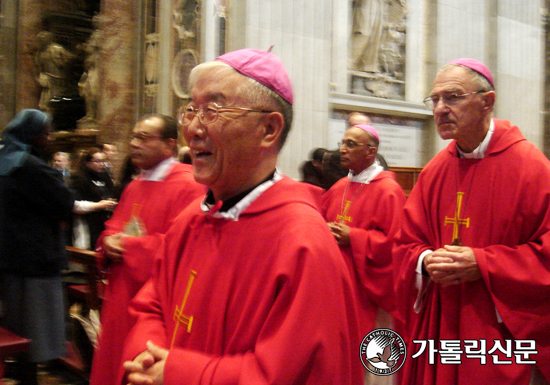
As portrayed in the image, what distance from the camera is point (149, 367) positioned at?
160 centimetres

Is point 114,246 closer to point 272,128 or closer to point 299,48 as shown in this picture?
point 272,128

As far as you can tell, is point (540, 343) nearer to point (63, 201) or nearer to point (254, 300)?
point (254, 300)

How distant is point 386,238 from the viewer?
413 cm

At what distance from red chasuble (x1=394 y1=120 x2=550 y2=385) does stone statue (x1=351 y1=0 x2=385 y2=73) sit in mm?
5381

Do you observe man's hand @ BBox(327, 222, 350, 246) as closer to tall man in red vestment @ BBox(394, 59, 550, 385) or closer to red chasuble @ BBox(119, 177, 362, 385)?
tall man in red vestment @ BBox(394, 59, 550, 385)

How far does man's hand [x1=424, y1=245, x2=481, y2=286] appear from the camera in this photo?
8.47ft

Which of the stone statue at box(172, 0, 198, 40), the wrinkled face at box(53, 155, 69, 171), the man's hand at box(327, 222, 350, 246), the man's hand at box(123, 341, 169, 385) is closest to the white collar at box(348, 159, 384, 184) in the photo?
the man's hand at box(327, 222, 350, 246)

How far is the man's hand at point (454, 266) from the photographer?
102 inches

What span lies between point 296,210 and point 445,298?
1479mm

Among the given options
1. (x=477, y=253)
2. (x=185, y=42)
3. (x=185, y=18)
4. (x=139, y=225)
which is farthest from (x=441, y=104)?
(x=185, y=18)

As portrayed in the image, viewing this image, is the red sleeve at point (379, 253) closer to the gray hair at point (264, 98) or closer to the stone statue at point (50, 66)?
the gray hair at point (264, 98)

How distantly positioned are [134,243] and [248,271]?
1.99 metres

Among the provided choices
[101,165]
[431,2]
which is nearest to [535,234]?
[101,165]

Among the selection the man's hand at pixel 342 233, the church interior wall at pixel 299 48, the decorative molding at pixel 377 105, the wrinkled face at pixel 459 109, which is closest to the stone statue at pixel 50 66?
A: the church interior wall at pixel 299 48
